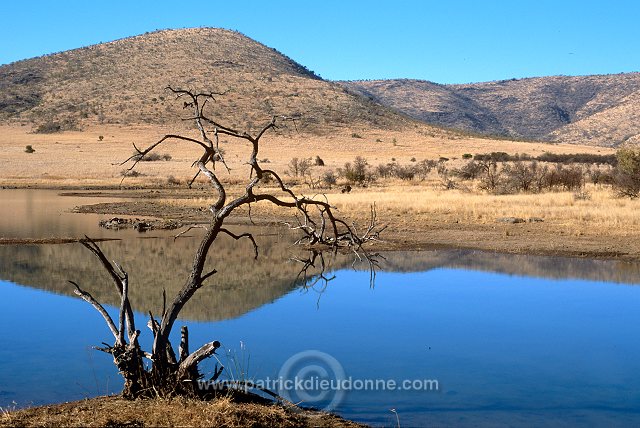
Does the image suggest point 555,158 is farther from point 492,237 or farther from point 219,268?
point 219,268

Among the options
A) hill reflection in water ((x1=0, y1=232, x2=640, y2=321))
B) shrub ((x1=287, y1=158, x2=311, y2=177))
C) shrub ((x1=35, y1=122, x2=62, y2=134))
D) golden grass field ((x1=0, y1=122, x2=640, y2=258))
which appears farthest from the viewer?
shrub ((x1=35, y1=122, x2=62, y2=134))

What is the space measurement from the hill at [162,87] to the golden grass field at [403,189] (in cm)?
546

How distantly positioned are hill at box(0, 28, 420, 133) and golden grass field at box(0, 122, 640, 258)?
5.46 metres

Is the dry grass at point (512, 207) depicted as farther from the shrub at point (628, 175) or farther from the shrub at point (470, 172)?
the shrub at point (470, 172)

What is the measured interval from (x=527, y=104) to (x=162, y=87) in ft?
348

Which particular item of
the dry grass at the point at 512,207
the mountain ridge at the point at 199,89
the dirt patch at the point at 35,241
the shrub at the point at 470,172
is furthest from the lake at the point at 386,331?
the mountain ridge at the point at 199,89

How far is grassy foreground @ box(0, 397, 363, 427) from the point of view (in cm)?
699

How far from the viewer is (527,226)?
2612cm

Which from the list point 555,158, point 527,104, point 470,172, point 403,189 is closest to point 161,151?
point 470,172

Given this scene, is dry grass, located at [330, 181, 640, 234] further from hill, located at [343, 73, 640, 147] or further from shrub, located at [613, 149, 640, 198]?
hill, located at [343, 73, 640, 147]

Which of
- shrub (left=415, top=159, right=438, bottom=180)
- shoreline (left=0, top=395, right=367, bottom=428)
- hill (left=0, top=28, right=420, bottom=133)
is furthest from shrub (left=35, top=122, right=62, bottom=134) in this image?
shoreline (left=0, top=395, right=367, bottom=428)

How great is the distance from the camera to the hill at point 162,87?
285 feet

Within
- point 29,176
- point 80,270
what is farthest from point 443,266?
point 29,176

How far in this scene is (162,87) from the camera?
275 ft
